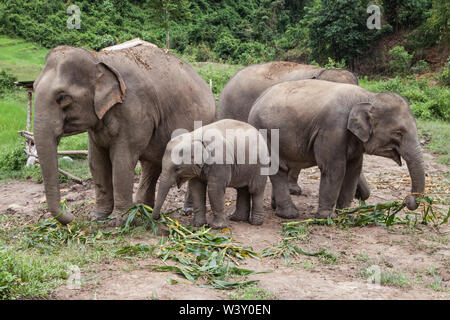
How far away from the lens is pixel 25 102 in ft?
51.6

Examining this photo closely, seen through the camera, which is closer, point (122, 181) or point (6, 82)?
point (122, 181)

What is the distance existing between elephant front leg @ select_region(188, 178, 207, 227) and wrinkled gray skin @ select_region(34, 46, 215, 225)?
65 centimetres

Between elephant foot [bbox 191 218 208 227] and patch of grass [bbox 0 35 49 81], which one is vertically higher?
patch of grass [bbox 0 35 49 81]

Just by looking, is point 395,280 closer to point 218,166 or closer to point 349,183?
point 218,166

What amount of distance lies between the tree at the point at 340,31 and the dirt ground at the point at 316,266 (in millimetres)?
17035

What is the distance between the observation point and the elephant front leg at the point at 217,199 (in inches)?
236

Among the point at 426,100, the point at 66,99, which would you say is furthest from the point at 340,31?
the point at 66,99

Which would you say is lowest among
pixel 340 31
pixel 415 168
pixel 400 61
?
pixel 415 168

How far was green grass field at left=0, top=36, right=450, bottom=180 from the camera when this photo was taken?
11102 mm

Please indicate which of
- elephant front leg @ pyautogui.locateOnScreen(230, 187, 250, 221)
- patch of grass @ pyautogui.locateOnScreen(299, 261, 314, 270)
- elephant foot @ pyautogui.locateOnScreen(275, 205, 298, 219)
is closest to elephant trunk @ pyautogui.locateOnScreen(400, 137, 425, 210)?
elephant foot @ pyautogui.locateOnScreen(275, 205, 298, 219)

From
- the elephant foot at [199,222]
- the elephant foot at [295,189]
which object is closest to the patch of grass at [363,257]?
the elephant foot at [199,222]

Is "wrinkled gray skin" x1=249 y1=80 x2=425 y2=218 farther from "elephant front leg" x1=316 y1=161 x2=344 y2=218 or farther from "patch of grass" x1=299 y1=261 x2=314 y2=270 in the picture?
"patch of grass" x1=299 y1=261 x2=314 y2=270

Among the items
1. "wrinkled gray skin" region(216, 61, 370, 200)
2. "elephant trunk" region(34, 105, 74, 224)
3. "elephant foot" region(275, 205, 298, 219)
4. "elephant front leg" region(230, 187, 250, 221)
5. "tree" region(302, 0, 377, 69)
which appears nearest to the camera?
"elephant trunk" region(34, 105, 74, 224)

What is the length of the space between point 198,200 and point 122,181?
2.86 feet
